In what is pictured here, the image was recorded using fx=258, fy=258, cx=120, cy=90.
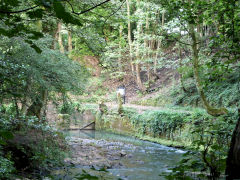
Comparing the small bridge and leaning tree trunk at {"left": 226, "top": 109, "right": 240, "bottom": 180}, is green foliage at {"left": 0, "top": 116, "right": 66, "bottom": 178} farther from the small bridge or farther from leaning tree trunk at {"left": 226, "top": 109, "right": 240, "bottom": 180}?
the small bridge

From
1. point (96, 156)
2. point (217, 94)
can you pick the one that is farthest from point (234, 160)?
point (217, 94)

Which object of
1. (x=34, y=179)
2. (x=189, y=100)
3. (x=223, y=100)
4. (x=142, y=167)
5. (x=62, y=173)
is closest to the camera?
(x=34, y=179)

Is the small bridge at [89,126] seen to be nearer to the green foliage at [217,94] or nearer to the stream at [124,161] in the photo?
the green foliage at [217,94]

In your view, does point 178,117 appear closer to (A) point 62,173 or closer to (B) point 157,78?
(A) point 62,173

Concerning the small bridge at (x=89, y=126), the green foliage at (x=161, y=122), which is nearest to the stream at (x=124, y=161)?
the green foliage at (x=161, y=122)

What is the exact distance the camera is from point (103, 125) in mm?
17672

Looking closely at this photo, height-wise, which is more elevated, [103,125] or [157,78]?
[157,78]

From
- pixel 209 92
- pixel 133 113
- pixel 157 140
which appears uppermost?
pixel 209 92

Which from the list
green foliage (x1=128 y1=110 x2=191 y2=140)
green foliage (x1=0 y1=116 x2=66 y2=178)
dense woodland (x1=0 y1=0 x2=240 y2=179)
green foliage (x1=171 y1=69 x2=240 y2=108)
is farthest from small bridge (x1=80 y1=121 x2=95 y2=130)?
green foliage (x1=0 y1=116 x2=66 y2=178)

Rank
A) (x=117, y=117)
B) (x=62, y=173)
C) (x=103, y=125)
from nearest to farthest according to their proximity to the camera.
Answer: (x=62, y=173), (x=117, y=117), (x=103, y=125)

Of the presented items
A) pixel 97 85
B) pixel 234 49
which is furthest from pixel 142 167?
pixel 97 85

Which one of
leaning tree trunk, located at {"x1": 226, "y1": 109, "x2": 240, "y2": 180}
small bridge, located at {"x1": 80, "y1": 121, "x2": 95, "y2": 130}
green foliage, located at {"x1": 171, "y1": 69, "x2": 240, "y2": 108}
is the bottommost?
small bridge, located at {"x1": 80, "y1": 121, "x2": 95, "y2": 130}

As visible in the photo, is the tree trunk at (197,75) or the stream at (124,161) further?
the tree trunk at (197,75)

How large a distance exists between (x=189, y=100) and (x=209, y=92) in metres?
1.32
